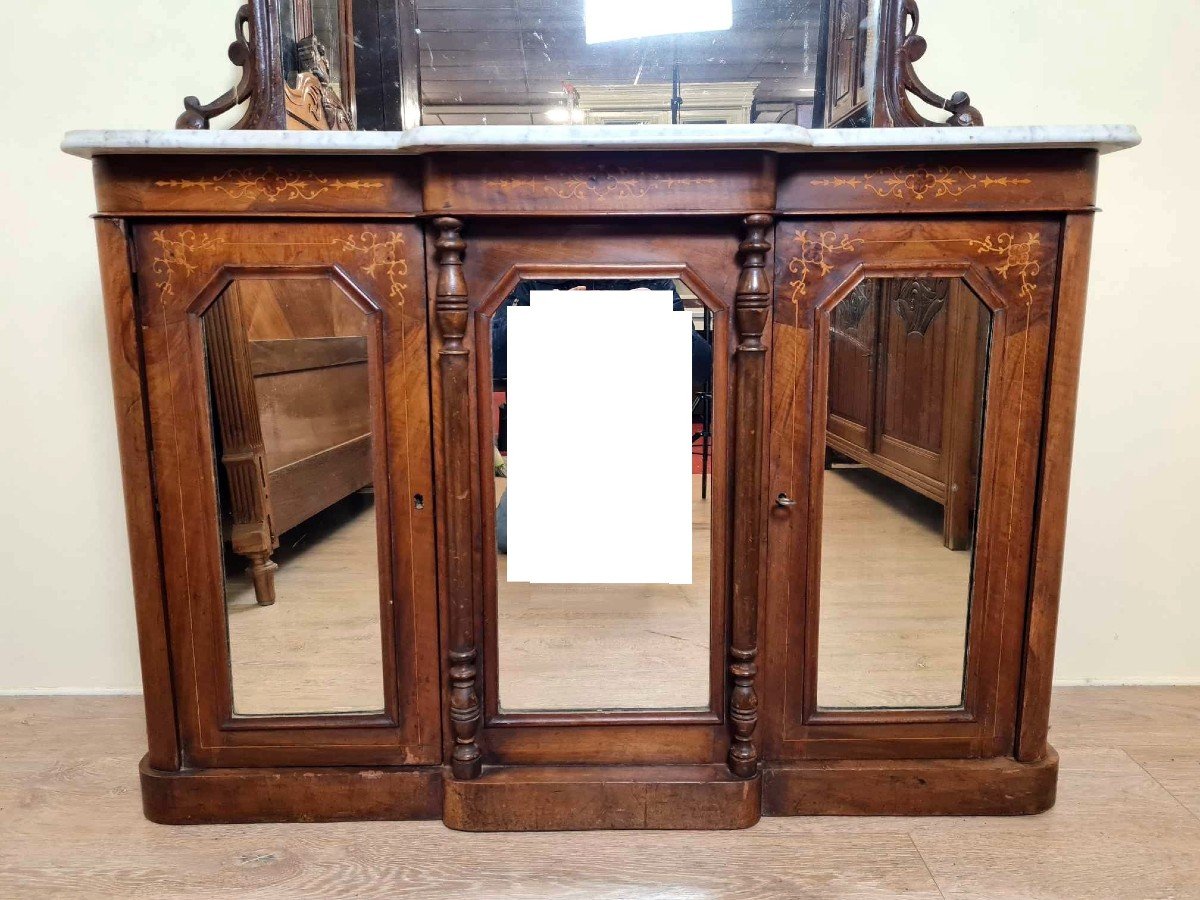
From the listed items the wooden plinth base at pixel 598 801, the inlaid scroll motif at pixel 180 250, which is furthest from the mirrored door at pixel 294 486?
the wooden plinth base at pixel 598 801

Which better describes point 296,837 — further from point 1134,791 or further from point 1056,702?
point 1056,702

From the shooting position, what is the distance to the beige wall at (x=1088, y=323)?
5.13 feet

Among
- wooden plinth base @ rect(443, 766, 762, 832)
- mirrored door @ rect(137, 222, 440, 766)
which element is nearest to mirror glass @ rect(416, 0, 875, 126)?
mirrored door @ rect(137, 222, 440, 766)

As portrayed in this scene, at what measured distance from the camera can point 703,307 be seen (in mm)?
1206

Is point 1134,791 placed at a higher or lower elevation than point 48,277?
lower

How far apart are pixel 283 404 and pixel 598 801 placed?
0.83 metres

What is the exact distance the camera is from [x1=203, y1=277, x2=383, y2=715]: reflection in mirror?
1217mm

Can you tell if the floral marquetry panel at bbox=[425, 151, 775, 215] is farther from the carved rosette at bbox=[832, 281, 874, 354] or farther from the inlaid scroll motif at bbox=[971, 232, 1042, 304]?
the inlaid scroll motif at bbox=[971, 232, 1042, 304]

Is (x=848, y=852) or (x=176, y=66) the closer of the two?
(x=848, y=852)

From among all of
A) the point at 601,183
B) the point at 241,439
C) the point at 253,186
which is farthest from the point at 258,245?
the point at 601,183

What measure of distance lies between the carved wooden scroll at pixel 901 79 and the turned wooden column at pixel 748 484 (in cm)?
46

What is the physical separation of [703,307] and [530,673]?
0.67m

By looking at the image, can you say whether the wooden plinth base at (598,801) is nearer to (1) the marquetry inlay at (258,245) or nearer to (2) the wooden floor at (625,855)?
(2) the wooden floor at (625,855)

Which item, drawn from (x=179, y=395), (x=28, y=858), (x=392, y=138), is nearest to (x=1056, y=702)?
(x=392, y=138)
